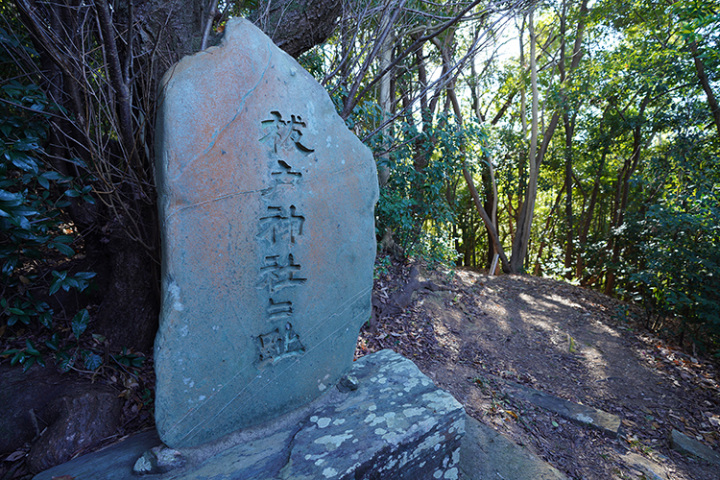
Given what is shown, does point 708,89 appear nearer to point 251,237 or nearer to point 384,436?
point 384,436

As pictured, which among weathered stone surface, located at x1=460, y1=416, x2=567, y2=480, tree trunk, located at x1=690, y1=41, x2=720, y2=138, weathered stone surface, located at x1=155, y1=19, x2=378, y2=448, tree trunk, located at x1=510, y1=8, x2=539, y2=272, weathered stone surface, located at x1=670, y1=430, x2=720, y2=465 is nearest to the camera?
weathered stone surface, located at x1=155, y1=19, x2=378, y2=448

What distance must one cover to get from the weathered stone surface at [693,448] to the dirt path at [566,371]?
5 cm

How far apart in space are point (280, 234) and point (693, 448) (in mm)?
3413

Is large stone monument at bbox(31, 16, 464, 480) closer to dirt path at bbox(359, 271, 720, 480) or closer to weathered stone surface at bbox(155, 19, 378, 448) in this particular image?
weathered stone surface at bbox(155, 19, 378, 448)

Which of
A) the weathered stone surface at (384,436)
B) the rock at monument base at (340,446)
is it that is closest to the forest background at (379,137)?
the rock at monument base at (340,446)

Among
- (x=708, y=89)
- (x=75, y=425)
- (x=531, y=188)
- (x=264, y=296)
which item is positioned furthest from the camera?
(x=531, y=188)

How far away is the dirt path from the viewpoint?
2604 millimetres

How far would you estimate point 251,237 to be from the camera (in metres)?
1.78

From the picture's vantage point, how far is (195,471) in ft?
5.27

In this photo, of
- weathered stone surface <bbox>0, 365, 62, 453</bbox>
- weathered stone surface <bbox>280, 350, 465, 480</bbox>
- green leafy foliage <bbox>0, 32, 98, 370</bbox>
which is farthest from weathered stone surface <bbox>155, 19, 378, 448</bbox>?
weathered stone surface <bbox>0, 365, 62, 453</bbox>

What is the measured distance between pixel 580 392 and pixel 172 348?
142 inches

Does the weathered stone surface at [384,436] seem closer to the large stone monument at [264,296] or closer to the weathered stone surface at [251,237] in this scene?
the large stone monument at [264,296]

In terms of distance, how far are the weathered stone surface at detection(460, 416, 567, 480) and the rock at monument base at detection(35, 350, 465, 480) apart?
0.19m

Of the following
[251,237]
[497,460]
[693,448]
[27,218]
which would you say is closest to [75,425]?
[27,218]
